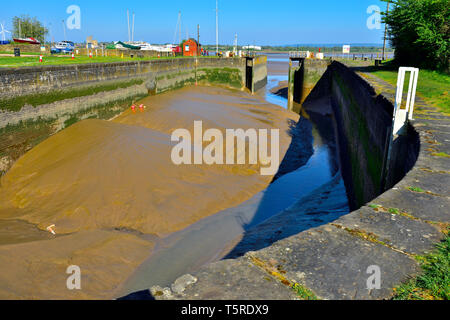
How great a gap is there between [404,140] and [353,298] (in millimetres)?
5617

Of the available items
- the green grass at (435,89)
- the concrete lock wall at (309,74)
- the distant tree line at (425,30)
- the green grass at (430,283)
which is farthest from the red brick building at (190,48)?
the green grass at (430,283)

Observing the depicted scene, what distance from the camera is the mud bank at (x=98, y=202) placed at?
8289mm

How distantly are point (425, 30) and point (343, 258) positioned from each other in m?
19.2

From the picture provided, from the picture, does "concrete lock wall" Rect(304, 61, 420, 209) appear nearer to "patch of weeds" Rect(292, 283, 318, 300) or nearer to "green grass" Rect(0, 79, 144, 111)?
"patch of weeds" Rect(292, 283, 318, 300)

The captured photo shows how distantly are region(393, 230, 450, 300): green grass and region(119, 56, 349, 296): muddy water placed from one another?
578cm

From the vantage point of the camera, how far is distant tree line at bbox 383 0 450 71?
18.3m

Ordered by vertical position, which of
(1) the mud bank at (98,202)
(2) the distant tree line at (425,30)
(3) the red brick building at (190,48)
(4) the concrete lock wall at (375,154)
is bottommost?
(1) the mud bank at (98,202)

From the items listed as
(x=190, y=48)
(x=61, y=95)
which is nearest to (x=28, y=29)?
(x=190, y=48)

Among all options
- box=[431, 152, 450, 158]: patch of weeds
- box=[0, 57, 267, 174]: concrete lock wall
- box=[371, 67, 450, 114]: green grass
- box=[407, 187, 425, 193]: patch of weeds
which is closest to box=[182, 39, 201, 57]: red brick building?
box=[0, 57, 267, 174]: concrete lock wall

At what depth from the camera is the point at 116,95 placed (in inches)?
822

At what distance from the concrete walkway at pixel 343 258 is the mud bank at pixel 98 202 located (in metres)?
5.27

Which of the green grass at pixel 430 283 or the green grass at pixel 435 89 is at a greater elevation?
the green grass at pixel 435 89

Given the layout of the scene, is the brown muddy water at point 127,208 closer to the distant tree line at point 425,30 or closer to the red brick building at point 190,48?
the distant tree line at point 425,30

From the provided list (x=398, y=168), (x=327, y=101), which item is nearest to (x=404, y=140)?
(x=398, y=168)
